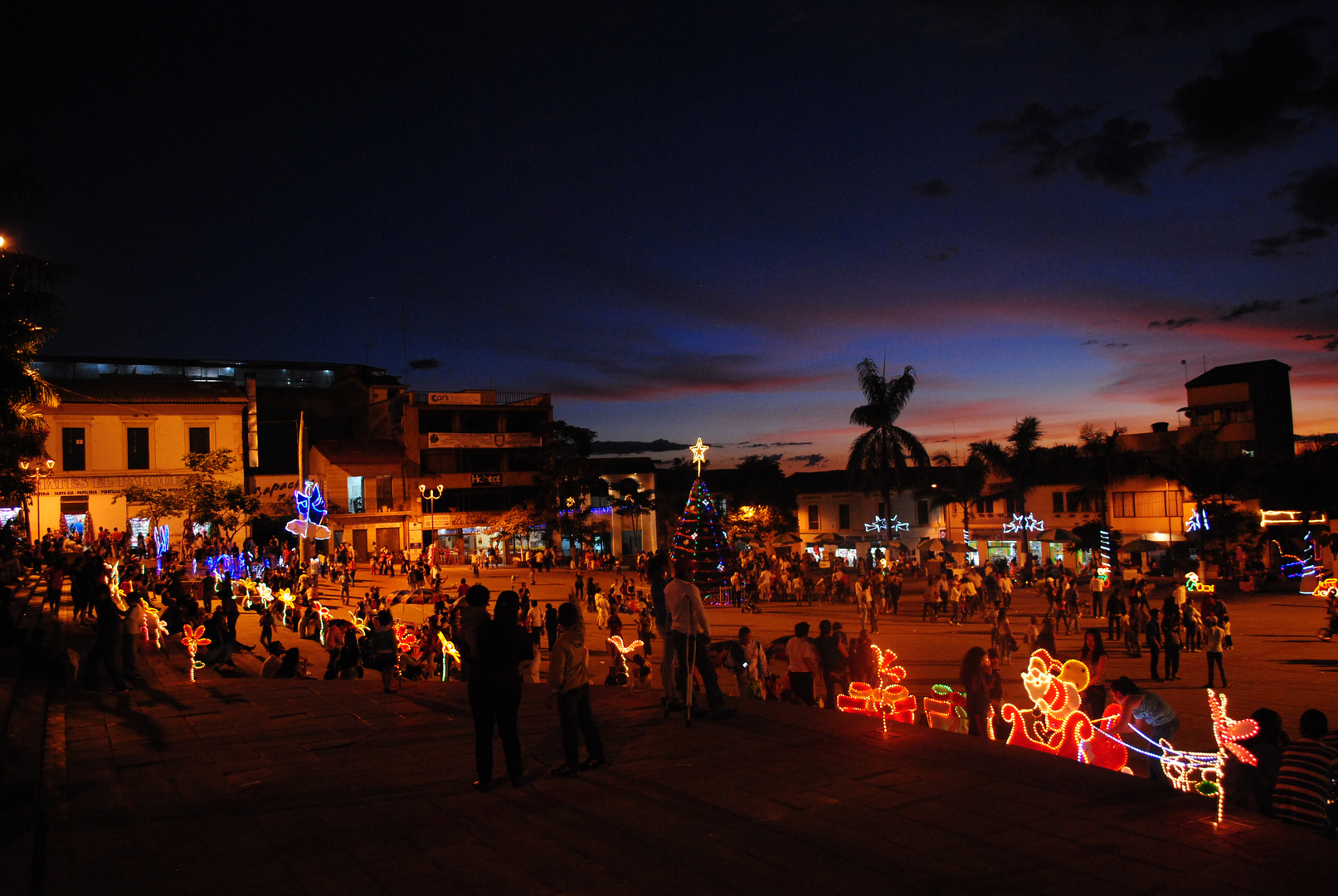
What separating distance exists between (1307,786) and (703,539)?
21.1m

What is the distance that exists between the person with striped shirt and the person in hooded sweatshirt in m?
4.20

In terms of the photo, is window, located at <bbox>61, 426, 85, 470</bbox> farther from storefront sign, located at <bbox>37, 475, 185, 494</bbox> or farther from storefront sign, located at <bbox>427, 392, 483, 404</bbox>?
storefront sign, located at <bbox>427, 392, 483, 404</bbox>

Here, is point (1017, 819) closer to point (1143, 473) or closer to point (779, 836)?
point (779, 836)

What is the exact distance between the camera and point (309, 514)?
28375 millimetres

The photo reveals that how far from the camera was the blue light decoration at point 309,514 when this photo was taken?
26625 millimetres

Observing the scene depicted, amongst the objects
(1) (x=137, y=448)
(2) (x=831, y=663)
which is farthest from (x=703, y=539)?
(1) (x=137, y=448)

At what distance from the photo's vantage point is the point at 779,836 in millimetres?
4691

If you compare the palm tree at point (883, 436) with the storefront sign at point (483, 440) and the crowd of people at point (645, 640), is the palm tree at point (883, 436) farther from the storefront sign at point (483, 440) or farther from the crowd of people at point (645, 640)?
the storefront sign at point (483, 440)

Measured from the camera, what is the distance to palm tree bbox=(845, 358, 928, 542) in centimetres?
3803

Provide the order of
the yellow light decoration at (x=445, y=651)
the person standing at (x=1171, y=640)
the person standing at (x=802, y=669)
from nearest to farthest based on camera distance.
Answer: the person standing at (x=802, y=669)
the yellow light decoration at (x=445, y=651)
the person standing at (x=1171, y=640)

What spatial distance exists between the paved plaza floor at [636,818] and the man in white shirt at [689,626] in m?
0.28

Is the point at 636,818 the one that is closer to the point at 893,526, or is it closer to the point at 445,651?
the point at 445,651

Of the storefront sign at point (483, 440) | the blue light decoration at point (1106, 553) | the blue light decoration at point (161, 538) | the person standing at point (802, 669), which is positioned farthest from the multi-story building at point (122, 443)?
the blue light decoration at point (1106, 553)

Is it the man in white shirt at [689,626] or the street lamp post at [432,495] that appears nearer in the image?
the man in white shirt at [689,626]
